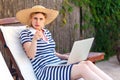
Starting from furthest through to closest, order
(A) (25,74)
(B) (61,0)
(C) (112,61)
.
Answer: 1. (C) (112,61)
2. (B) (61,0)
3. (A) (25,74)

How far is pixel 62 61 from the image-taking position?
4.00 metres

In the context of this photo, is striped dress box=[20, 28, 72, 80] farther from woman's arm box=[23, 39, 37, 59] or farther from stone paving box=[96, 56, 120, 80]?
stone paving box=[96, 56, 120, 80]

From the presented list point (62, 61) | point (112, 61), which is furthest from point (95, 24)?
point (62, 61)

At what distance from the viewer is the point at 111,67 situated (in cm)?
653

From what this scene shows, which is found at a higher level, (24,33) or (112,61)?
(24,33)

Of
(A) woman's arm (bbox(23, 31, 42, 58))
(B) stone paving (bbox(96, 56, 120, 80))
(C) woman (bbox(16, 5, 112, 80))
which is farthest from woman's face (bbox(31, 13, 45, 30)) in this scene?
(B) stone paving (bbox(96, 56, 120, 80))

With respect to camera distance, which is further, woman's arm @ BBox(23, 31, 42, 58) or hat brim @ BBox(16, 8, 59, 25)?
hat brim @ BBox(16, 8, 59, 25)

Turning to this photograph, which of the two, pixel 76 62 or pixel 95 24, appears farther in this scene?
pixel 95 24

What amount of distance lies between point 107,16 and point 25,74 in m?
3.95

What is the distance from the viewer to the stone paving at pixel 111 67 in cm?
589

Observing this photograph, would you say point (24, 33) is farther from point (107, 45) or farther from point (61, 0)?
point (107, 45)

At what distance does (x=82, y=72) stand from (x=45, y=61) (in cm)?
49

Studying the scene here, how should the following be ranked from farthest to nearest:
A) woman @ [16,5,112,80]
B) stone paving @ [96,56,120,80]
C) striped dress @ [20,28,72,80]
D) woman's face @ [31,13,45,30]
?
stone paving @ [96,56,120,80] → woman's face @ [31,13,45,30] → striped dress @ [20,28,72,80] → woman @ [16,5,112,80]

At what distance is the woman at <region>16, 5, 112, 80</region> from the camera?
3.52m
